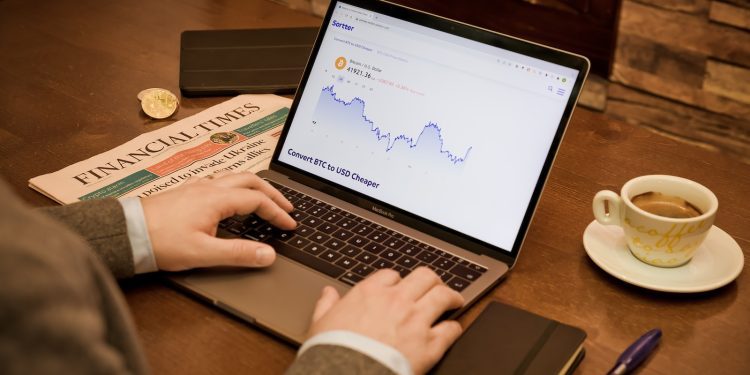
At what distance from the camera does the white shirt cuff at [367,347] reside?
767 millimetres

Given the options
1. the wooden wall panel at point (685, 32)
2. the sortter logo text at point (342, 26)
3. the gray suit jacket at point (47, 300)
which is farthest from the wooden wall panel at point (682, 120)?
the gray suit jacket at point (47, 300)

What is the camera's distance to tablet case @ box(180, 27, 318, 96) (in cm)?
142

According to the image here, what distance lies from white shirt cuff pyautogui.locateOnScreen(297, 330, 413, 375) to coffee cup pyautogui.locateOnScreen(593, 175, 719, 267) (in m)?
0.34

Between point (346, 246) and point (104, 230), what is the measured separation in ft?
0.95

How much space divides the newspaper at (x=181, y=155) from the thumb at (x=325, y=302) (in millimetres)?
361

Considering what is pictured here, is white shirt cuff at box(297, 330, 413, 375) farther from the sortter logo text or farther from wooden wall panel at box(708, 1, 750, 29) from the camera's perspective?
wooden wall panel at box(708, 1, 750, 29)

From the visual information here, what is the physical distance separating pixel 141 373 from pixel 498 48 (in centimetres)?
61

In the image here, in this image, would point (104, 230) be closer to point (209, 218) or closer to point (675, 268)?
point (209, 218)

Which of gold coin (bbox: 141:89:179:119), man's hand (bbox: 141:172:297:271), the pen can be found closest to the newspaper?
gold coin (bbox: 141:89:179:119)

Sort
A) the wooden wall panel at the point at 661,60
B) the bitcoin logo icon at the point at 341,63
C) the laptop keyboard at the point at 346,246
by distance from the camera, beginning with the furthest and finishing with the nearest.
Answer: the wooden wall panel at the point at 661,60 → the bitcoin logo icon at the point at 341,63 → the laptop keyboard at the point at 346,246

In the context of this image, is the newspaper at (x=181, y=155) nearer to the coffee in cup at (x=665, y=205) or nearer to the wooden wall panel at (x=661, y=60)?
the coffee in cup at (x=665, y=205)

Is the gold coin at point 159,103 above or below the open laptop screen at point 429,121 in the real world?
below

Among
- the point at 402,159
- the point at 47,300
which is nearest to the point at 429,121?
the point at 402,159

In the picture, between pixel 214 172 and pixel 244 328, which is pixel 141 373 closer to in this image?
pixel 244 328
